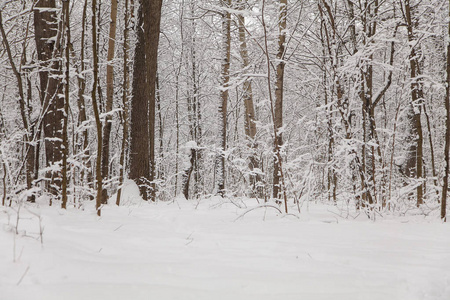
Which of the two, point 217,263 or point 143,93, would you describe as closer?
point 217,263

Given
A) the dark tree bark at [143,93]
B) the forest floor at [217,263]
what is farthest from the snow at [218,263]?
the dark tree bark at [143,93]

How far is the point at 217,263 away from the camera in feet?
4.74

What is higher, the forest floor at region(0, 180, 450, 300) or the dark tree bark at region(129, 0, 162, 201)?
the dark tree bark at region(129, 0, 162, 201)

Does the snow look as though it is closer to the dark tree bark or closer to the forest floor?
the forest floor

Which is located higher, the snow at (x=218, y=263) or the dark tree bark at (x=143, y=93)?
the dark tree bark at (x=143, y=93)

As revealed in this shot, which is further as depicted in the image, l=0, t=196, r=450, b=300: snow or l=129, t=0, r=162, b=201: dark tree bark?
l=129, t=0, r=162, b=201: dark tree bark

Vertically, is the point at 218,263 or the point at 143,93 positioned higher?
the point at 143,93

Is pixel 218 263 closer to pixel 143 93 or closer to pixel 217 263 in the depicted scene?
pixel 217 263

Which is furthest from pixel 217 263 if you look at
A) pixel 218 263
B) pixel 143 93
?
pixel 143 93

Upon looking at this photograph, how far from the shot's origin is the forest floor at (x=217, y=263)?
1.12 m

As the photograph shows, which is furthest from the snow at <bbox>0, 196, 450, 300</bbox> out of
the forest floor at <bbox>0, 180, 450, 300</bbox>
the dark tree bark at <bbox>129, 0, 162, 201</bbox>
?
the dark tree bark at <bbox>129, 0, 162, 201</bbox>

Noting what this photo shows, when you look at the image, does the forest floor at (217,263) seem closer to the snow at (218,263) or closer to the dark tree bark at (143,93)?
the snow at (218,263)

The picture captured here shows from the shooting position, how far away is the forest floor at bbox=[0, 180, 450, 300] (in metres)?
1.12

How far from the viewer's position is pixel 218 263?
1.45m
